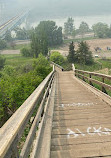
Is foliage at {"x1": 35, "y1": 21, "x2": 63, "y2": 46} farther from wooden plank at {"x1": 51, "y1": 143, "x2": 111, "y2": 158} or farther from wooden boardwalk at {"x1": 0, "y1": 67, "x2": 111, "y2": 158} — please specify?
wooden plank at {"x1": 51, "y1": 143, "x2": 111, "y2": 158}

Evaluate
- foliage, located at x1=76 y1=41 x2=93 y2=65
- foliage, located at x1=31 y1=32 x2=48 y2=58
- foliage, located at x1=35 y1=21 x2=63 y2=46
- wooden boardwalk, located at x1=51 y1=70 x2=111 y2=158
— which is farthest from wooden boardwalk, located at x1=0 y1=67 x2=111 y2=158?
foliage, located at x1=35 y1=21 x2=63 y2=46

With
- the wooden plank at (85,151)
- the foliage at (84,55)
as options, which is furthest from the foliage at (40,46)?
the wooden plank at (85,151)

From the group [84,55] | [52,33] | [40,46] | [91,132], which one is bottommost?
[91,132]

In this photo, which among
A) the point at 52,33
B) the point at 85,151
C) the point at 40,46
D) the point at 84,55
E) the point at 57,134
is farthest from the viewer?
the point at 52,33

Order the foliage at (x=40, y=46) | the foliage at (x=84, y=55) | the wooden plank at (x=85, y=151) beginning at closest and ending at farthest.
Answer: the wooden plank at (x=85, y=151)
the foliage at (x=84, y=55)
the foliage at (x=40, y=46)

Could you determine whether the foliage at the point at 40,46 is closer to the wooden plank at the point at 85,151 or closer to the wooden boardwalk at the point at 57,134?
the wooden boardwalk at the point at 57,134

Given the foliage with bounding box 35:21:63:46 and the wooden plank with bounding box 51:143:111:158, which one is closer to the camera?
the wooden plank with bounding box 51:143:111:158

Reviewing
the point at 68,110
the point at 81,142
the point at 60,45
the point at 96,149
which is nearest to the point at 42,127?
the point at 81,142

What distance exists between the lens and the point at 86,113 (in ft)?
15.6

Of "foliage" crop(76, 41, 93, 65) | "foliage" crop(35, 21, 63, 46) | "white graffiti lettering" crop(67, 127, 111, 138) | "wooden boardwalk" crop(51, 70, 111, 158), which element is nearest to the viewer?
"wooden boardwalk" crop(51, 70, 111, 158)

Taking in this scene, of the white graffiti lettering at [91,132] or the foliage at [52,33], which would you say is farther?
the foliage at [52,33]

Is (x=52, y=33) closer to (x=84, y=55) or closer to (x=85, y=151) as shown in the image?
(x=84, y=55)

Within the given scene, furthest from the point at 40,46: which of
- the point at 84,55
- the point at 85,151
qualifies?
the point at 85,151

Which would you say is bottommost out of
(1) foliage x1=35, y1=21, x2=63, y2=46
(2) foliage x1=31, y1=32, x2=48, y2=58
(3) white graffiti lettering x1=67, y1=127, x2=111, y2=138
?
(3) white graffiti lettering x1=67, y1=127, x2=111, y2=138
